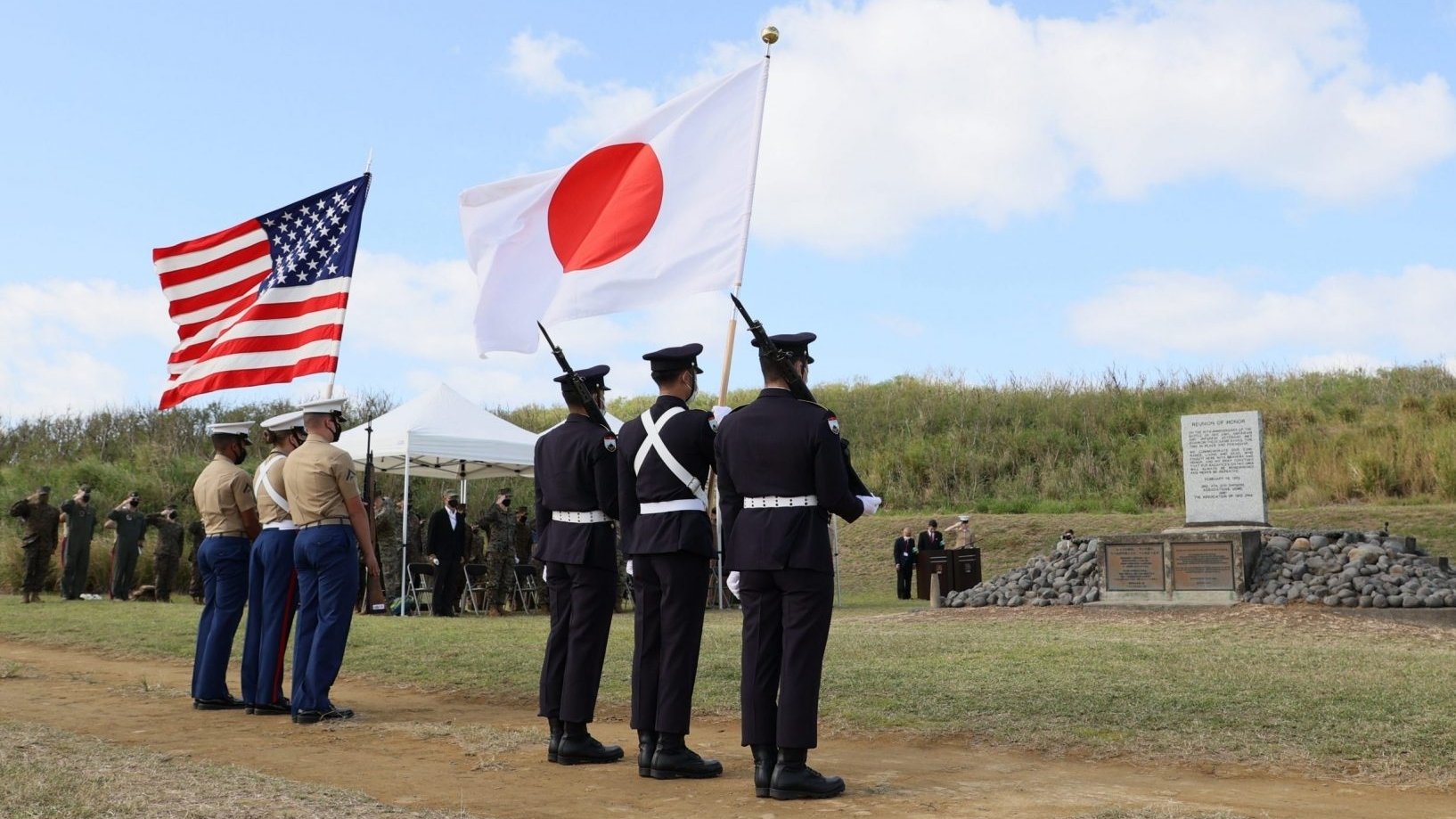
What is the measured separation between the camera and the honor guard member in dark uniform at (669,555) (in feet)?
19.8

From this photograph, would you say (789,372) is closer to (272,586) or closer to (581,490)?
Answer: (581,490)

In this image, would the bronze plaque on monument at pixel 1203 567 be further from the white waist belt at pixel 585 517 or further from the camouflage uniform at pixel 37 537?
the camouflage uniform at pixel 37 537

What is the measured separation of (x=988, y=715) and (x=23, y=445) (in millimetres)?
35399

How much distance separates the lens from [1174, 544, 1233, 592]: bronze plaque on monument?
1559 cm

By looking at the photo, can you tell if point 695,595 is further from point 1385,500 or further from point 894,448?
point 894,448

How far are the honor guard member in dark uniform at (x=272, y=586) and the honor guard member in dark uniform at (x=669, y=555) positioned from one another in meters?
2.99

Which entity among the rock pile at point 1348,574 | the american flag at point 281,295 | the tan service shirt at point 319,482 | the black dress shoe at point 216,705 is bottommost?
the black dress shoe at point 216,705

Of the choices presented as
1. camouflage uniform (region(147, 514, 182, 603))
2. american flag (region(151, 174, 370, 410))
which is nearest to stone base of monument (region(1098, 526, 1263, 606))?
american flag (region(151, 174, 370, 410))

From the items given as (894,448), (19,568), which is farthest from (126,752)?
(894,448)

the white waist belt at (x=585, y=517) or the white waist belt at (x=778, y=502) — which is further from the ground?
the white waist belt at (x=778, y=502)

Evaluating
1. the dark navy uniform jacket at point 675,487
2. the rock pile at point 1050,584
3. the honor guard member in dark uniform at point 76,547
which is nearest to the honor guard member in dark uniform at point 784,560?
the dark navy uniform jacket at point 675,487

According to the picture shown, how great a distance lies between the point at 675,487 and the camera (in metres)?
6.17

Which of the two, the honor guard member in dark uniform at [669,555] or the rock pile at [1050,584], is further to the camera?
the rock pile at [1050,584]

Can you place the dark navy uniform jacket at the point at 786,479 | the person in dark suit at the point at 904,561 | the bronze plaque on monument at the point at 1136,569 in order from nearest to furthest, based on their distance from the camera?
the dark navy uniform jacket at the point at 786,479, the bronze plaque on monument at the point at 1136,569, the person in dark suit at the point at 904,561
